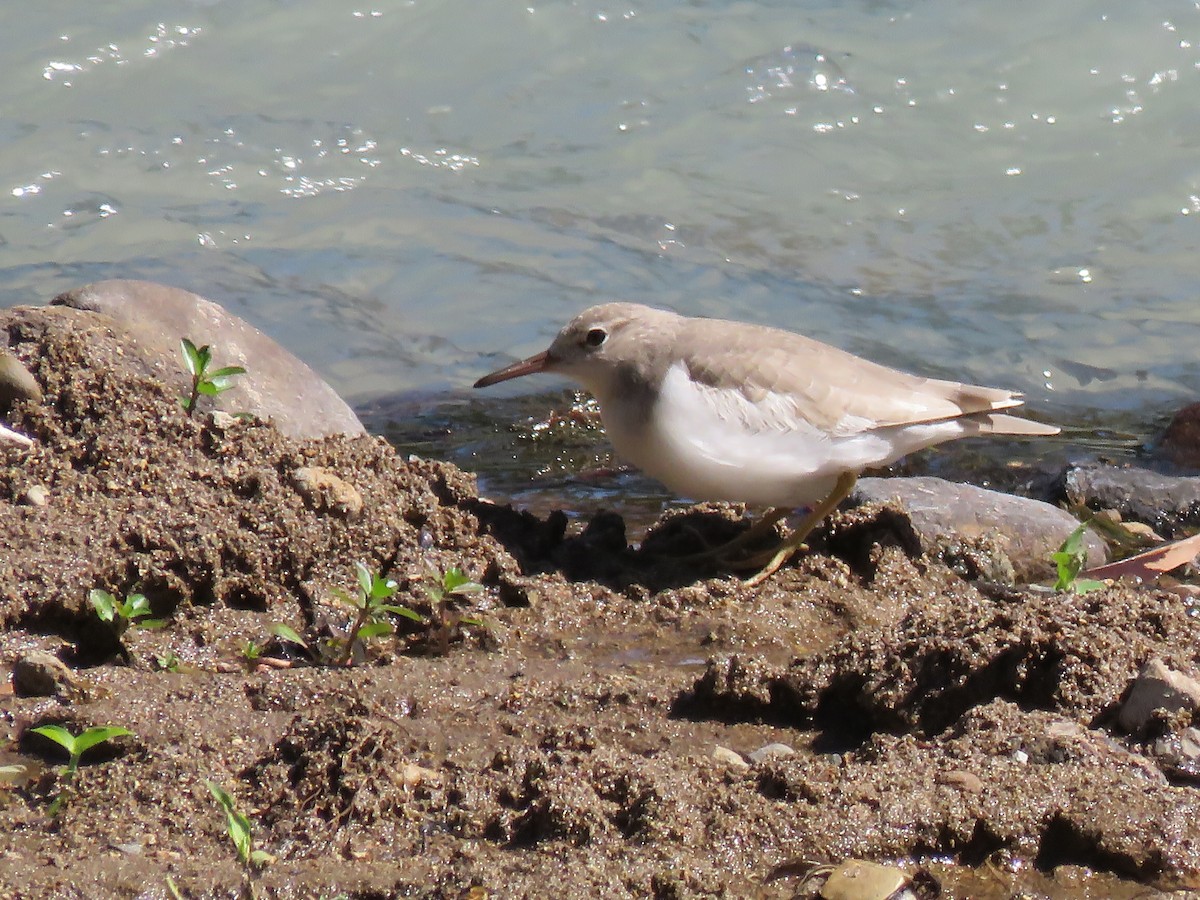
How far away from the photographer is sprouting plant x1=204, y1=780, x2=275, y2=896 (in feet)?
8.77

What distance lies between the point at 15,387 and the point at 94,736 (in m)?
2.19

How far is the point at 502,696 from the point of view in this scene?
369 centimetres

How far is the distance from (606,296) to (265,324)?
8.00ft

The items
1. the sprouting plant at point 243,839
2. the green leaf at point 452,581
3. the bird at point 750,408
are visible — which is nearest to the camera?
the sprouting plant at point 243,839

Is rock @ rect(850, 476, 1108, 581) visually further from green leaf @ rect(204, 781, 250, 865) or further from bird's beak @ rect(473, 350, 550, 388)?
green leaf @ rect(204, 781, 250, 865)

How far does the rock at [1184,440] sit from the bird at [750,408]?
272 cm

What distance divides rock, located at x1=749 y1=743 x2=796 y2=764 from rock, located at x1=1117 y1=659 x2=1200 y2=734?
808mm

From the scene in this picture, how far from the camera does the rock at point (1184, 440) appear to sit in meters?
7.96

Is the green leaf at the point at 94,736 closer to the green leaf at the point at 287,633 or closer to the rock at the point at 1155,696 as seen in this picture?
the green leaf at the point at 287,633

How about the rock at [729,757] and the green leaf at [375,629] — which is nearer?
the rock at [729,757]

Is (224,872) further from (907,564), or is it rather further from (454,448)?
(454,448)

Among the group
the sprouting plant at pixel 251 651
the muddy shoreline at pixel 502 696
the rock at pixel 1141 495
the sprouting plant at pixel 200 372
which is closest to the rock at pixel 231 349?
the muddy shoreline at pixel 502 696

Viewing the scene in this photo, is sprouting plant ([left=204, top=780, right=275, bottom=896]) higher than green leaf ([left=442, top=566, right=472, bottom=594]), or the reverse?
sprouting plant ([left=204, top=780, right=275, bottom=896])

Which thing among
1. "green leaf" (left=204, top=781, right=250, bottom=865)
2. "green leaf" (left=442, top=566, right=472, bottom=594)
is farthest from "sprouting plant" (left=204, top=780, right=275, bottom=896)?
"green leaf" (left=442, top=566, right=472, bottom=594)
